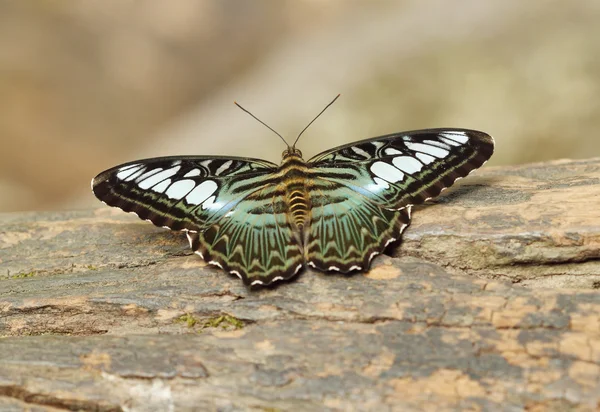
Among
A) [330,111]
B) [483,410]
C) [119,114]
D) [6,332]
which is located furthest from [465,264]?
[119,114]

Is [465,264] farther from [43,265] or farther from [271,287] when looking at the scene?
[43,265]

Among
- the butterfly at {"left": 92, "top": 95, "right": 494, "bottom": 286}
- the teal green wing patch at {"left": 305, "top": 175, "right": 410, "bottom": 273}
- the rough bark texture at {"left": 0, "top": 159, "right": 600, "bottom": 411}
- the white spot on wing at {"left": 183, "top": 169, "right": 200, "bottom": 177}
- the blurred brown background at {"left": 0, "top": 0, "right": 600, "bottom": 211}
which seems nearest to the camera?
the rough bark texture at {"left": 0, "top": 159, "right": 600, "bottom": 411}

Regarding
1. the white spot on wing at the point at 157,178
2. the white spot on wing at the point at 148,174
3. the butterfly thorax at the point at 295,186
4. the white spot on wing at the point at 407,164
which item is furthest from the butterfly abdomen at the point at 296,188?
the white spot on wing at the point at 148,174

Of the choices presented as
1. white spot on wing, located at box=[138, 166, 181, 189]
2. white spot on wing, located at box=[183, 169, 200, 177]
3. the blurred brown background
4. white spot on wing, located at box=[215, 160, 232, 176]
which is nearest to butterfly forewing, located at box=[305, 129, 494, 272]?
white spot on wing, located at box=[215, 160, 232, 176]

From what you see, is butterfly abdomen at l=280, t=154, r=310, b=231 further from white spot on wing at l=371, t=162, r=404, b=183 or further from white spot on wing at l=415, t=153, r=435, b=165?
white spot on wing at l=415, t=153, r=435, b=165

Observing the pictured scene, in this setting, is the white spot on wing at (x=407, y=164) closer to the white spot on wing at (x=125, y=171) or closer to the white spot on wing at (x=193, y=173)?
the white spot on wing at (x=193, y=173)

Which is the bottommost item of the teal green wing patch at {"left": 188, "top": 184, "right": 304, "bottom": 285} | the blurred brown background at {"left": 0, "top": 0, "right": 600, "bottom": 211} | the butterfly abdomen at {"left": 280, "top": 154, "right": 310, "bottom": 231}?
the teal green wing patch at {"left": 188, "top": 184, "right": 304, "bottom": 285}
